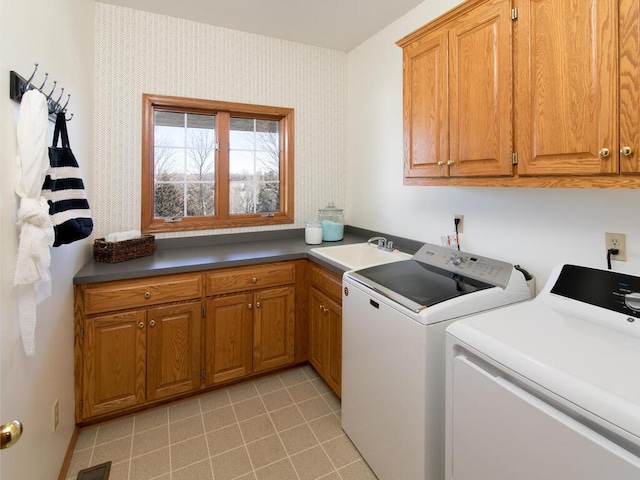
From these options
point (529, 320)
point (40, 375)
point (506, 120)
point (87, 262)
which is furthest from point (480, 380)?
point (87, 262)

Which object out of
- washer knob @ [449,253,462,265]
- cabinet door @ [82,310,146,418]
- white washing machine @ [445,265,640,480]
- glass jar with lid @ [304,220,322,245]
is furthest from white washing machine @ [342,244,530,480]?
cabinet door @ [82,310,146,418]

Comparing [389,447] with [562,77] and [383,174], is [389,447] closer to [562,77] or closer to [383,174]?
[562,77]

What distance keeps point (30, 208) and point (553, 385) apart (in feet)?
5.15

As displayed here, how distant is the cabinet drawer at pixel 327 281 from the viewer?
2090mm

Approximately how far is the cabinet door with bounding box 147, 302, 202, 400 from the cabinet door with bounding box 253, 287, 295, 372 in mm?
386

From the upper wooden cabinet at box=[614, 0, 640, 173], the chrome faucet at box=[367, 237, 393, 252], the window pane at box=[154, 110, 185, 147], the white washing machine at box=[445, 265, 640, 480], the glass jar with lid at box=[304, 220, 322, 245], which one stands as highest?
the window pane at box=[154, 110, 185, 147]

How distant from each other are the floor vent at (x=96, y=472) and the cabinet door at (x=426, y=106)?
2.17 metres

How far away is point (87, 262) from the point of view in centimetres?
212

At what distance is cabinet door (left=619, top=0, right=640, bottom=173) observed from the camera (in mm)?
1024

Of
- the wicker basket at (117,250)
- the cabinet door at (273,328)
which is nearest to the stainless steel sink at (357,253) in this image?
the cabinet door at (273,328)

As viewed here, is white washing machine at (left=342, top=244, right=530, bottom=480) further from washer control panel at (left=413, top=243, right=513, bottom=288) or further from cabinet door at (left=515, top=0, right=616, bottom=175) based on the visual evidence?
cabinet door at (left=515, top=0, right=616, bottom=175)

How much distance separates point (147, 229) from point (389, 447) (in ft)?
6.86

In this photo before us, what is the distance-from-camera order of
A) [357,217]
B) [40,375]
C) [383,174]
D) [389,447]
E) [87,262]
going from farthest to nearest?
[357,217] < [383,174] < [87,262] < [389,447] < [40,375]

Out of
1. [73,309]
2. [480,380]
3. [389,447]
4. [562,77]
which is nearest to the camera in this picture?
[480,380]
